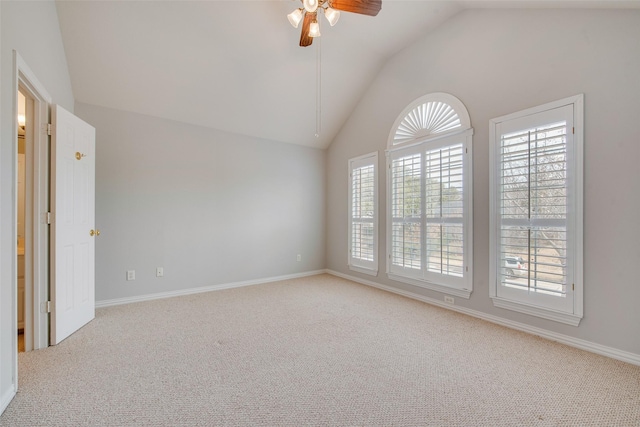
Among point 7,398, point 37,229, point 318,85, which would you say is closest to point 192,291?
point 37,229

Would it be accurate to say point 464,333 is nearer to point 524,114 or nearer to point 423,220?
point 423,220

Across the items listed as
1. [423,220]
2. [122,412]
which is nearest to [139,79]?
[122,412]

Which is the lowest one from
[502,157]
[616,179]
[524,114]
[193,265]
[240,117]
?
[193,265]

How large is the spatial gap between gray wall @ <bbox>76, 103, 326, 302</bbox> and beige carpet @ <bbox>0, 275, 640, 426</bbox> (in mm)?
882

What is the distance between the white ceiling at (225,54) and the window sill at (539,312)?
2.56m

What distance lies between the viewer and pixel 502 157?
9.61 ft

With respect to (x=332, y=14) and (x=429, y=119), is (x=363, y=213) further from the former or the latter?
(x=332, y=14)

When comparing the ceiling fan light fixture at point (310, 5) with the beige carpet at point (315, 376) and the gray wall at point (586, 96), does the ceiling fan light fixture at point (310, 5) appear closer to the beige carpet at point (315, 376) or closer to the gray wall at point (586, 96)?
the gray wall at point (586, 96)

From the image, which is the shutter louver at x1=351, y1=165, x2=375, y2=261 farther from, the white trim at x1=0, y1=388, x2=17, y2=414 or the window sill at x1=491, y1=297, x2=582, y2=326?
the white trim at x1=0, y1=388, x2=17, y2=414

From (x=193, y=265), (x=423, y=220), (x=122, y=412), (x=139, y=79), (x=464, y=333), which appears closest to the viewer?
(x=122, y=412)

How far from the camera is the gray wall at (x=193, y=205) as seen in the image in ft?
11.6

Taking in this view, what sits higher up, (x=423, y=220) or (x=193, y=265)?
(x=423, y=220)

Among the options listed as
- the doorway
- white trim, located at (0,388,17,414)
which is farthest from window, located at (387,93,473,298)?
the doorway

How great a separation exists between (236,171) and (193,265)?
5.14 ft
